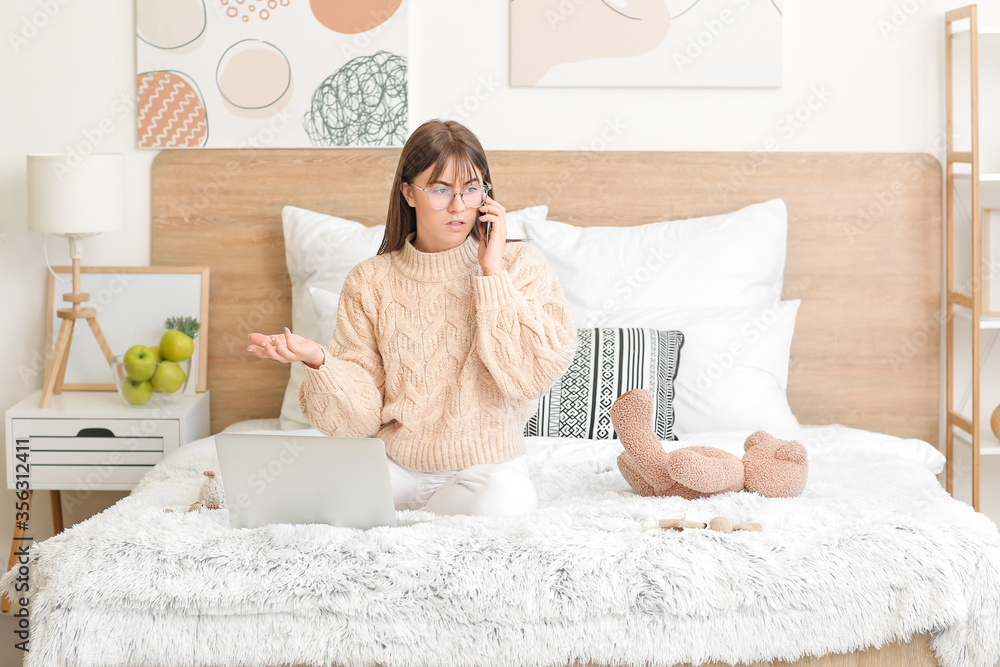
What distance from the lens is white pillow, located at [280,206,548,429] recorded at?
91.7 inches

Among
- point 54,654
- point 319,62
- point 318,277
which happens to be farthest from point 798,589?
point 319,62

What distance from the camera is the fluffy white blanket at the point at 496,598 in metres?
1.29

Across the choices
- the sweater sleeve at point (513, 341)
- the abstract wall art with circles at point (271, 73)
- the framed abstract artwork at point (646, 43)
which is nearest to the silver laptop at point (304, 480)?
A: the sweater sleeve at point (513, 341)

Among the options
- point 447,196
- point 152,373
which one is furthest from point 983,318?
point 152,373

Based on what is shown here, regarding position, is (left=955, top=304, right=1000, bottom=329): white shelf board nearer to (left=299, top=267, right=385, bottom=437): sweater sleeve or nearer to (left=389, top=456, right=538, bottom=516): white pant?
(left=389, top=456, right=538, bottom=516): white pant

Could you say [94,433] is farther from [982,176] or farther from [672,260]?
[982,176]

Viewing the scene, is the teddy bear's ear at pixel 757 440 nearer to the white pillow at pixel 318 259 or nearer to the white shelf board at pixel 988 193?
the white pillow at pixel 318 259

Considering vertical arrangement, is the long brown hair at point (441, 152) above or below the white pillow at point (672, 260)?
above

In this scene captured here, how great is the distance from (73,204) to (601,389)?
54.9 inches

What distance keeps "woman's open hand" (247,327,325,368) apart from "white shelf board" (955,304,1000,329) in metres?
1.70

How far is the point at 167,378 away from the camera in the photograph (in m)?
2.29

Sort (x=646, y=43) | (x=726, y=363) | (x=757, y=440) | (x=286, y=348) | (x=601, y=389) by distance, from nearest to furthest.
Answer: (x=286, y=348) → (x=757, y=440) → (x=601, y=389) → (x=726, y=363) → (x=646, y=43)

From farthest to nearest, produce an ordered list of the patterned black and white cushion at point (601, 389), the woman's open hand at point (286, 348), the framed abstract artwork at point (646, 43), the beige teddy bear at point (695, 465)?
the framed abstract artwork at point (646, 43)
the patterned black and white cushion at point (601, 389)
the beige teddy bear at point (695, 465)
the woman's open hand at point (286, 348)

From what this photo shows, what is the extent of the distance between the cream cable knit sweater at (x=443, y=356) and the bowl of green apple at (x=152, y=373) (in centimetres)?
73
